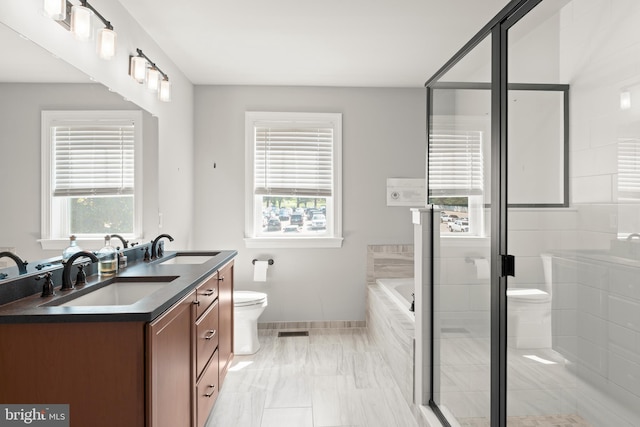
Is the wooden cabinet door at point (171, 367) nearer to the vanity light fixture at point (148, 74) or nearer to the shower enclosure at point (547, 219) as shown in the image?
the shower enclosure at point (547, 219)

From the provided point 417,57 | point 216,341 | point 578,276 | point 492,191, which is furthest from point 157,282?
point 417,57

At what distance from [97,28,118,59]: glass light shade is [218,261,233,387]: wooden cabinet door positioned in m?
1.39

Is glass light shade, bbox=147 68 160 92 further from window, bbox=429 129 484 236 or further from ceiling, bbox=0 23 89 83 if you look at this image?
window, bbox=429 129 484 236

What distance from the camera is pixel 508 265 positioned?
5.33 feet

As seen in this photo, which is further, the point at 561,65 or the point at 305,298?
the point at 305,298

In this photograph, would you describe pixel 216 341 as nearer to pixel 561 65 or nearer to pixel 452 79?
pixel 452 79

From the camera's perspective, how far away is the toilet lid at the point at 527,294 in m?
1.39

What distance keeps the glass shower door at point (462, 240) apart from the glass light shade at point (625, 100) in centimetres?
75

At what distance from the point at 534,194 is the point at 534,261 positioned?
23cm

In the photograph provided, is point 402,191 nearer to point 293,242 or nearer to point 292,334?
point 293,242

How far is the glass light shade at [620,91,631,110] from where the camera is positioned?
40.7 inches

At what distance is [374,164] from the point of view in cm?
437

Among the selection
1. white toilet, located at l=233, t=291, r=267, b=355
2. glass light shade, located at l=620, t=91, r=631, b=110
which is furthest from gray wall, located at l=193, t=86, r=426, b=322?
glass light shade, located at l=620, t=91, r=631, b=110

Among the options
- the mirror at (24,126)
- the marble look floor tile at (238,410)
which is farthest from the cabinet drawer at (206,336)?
the mirror at (24,126)
